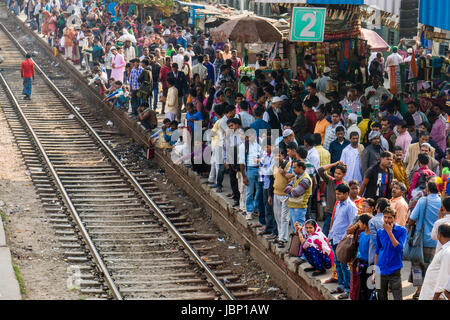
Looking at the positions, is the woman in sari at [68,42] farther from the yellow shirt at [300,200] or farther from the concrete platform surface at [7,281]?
the yellow shirt at [300,200]

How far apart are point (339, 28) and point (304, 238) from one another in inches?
346

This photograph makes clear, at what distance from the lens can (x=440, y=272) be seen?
8.50 meters

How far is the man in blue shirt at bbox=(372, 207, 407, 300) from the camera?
9.54m

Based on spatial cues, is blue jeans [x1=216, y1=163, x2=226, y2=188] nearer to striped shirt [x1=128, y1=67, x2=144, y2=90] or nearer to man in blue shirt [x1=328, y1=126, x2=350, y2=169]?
man in blue shirt [x1=328, y1=126, x2=350, y2=169]

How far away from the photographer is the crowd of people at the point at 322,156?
10.2 metres

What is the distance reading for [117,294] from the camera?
12289 millimetres

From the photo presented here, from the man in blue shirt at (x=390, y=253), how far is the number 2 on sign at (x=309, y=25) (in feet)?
27.1

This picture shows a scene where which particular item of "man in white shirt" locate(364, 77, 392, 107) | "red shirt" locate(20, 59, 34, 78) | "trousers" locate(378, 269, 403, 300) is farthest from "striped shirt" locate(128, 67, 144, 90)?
"trousers" locate(378, 269, 403, 300)

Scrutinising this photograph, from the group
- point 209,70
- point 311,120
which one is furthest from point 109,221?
point 209,70

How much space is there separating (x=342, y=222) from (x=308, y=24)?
7.21 m

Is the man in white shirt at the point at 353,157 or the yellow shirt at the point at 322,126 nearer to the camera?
the man in white shirt at the point at 353,157

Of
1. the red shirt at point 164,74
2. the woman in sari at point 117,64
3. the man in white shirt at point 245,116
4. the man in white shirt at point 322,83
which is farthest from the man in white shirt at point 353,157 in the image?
the woman in sari at point 117,64

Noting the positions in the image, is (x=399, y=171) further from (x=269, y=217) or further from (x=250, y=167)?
(x=250, y=167)

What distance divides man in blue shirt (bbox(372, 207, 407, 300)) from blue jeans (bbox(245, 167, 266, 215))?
4157 millimetres
